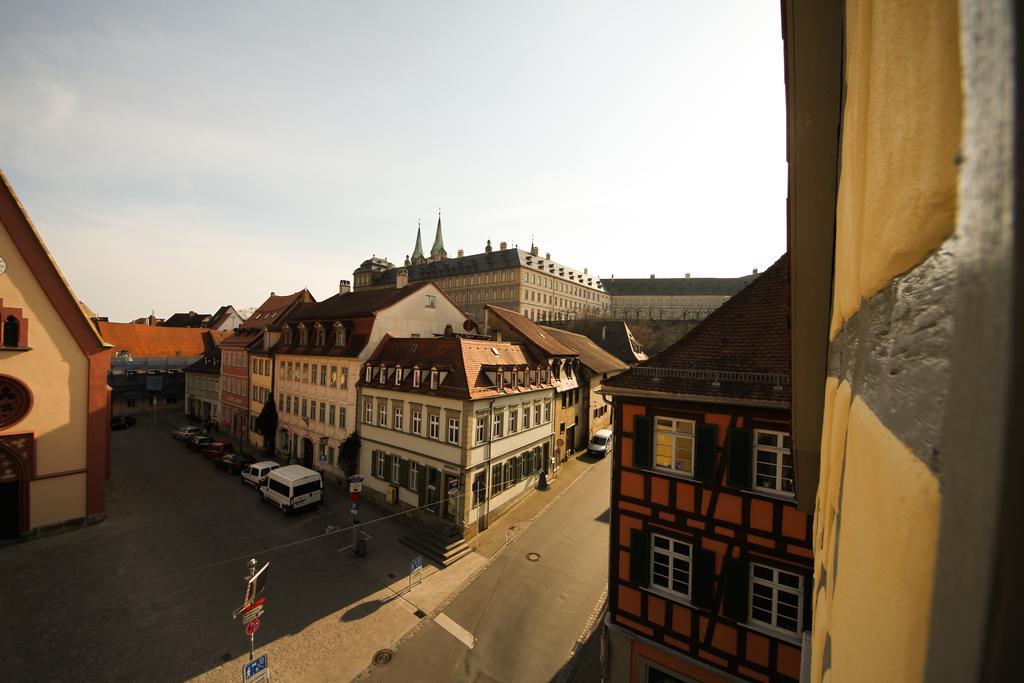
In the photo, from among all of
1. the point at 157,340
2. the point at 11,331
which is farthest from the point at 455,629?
the point at 157,340

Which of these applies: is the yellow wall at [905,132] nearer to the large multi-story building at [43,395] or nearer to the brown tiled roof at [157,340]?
the large multi-story building at [43,395]

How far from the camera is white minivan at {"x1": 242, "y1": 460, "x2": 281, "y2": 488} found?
24.0m

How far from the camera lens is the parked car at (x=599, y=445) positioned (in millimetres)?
31297

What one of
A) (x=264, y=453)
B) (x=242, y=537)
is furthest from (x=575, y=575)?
(x=264, y=453)

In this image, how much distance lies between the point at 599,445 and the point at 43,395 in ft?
91.0

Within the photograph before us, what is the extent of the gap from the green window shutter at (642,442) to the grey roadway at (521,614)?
6255mm

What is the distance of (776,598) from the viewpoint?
31.4 feet

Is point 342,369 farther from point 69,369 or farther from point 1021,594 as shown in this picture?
point 1021,594

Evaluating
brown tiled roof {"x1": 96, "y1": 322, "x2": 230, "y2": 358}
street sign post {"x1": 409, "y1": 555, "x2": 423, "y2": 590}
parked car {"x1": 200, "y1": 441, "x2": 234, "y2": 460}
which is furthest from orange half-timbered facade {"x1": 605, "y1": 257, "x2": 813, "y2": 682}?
brown tiled roof {"x1": 96, "y1": 322, "x2": 230, "y2": 358}

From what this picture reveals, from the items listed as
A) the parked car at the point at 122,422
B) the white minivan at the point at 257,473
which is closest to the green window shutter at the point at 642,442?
the white minivan at the point at 257,473

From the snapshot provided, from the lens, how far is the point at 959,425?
48 centimetres

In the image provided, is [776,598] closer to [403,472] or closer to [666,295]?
[403,472]

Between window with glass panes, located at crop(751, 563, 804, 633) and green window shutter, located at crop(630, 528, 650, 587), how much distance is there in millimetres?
2219

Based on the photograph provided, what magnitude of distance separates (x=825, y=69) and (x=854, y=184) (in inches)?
53.0
